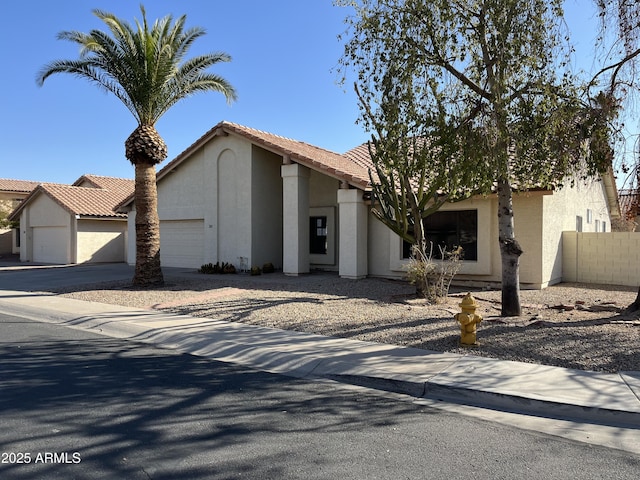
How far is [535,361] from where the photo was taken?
23.5 ft

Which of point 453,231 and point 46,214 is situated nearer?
point 453,231

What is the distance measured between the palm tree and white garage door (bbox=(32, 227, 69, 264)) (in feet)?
45.0

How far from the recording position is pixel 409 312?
1076cm

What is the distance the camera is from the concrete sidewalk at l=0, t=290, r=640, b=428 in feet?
18.3

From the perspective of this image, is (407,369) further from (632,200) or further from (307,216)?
(307,216)

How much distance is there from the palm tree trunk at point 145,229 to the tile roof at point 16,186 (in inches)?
1148

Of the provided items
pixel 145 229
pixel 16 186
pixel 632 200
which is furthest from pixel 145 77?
pixel 16 186

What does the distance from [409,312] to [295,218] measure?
8.11 m

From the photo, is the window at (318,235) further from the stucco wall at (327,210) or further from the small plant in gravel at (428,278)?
the small plant in gravel at (428,278)

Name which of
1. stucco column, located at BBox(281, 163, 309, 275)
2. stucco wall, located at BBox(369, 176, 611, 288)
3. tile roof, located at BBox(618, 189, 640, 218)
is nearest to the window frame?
stucco wall, located at BBox(369, 176, 611, 288)

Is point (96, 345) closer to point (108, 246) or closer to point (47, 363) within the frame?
point (47, 363)

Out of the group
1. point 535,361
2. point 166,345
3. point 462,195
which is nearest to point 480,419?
point 535,361

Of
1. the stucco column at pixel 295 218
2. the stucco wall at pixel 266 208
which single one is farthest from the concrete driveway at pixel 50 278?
the stucco column at pixel 295 218

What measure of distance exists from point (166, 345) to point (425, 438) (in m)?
5.37
